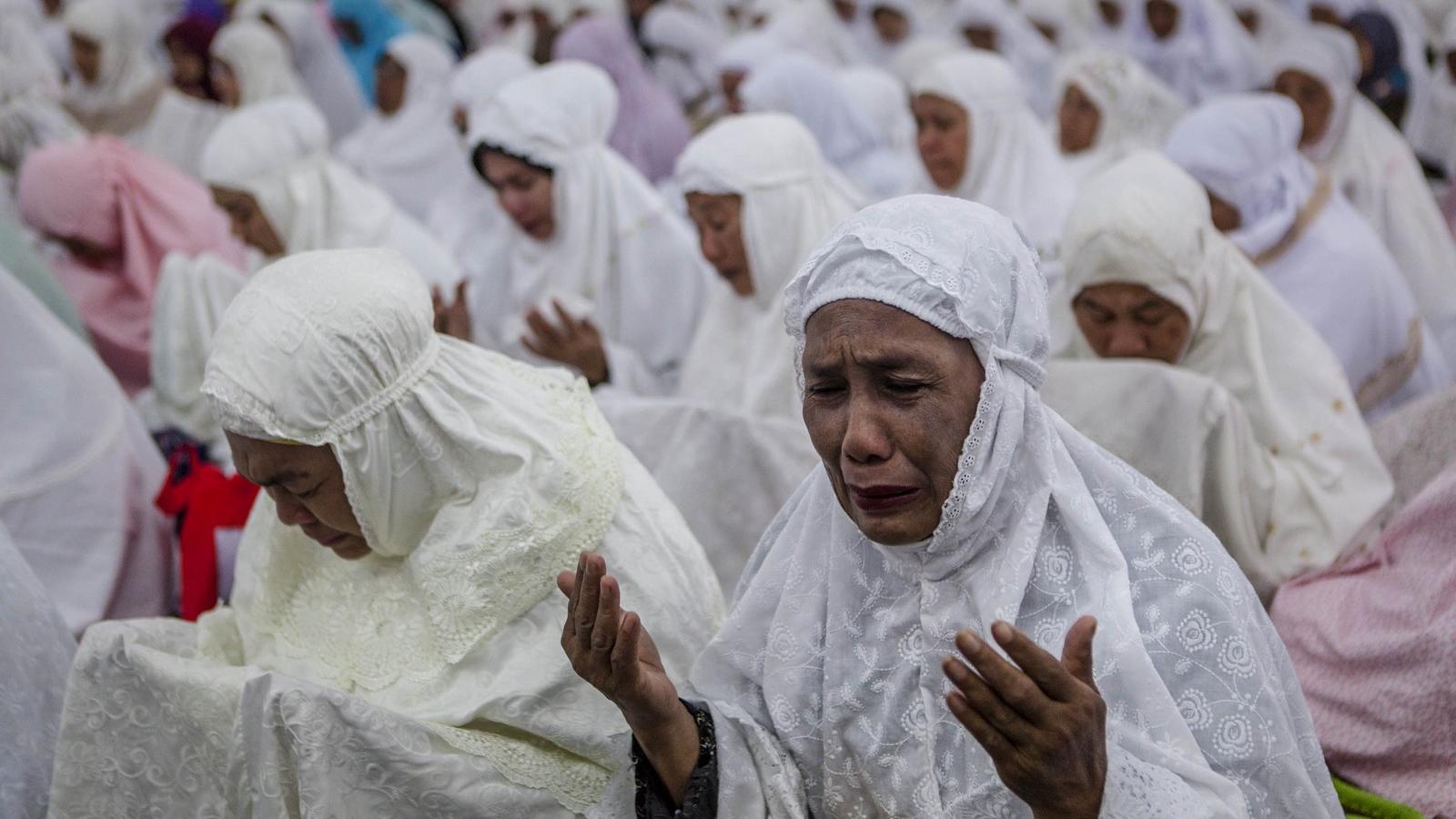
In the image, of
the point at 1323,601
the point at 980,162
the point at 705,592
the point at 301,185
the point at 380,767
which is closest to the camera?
the point at 380,767

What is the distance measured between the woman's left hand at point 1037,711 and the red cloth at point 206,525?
207 centimetres

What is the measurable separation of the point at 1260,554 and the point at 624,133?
4.65 metres

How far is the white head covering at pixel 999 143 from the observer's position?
5.59 meters

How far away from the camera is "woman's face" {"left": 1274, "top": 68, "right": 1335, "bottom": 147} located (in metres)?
6.06

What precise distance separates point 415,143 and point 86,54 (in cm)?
197

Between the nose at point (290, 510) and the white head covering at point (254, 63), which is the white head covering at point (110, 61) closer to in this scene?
the white head covering at point (254, 63)

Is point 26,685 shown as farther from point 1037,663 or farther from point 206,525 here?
point 1037,663

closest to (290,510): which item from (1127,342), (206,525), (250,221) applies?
(206,525)

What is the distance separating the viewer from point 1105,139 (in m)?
6.29

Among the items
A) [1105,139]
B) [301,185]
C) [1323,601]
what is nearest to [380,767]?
[1323,601]

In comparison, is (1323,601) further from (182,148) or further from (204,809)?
(182,148)

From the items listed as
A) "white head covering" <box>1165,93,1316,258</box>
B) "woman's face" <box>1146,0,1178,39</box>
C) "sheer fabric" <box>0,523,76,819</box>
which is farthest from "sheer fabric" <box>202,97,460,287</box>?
"woman's face" <box>1146,0,1178,39</box>

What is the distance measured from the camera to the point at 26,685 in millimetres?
2502

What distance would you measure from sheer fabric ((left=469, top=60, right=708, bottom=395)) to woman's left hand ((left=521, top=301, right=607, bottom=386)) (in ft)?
Result: 2.64
